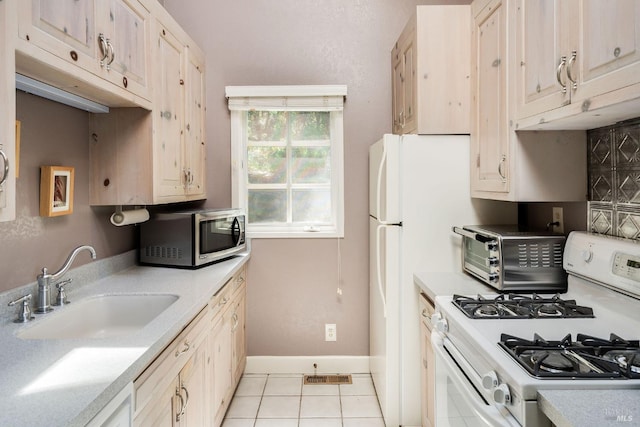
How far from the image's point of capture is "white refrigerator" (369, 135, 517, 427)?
7.25ft

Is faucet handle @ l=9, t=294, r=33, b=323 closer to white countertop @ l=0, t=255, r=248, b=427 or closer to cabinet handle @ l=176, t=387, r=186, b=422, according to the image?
white countertop @ l=0, t=255, r=248, b=427

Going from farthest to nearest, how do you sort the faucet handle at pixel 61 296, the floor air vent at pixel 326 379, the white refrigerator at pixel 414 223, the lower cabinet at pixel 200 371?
the floor air vent at pixel 326 379 < the white refrigerator at pixel 414 223 < the faucet handle at pixel 61 296 < the lower cabinet at pixel 200 371

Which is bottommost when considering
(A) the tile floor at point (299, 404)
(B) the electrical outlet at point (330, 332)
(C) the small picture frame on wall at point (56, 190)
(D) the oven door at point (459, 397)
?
(A) the tile floor at point (299, 404)

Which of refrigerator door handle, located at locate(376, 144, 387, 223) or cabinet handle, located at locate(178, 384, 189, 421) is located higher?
refrigerator door handle, located at locate(376, 144, 387, 223)

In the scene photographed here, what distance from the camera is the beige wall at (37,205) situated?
1.58 metres

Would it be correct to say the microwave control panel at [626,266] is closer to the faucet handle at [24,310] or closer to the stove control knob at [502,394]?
the stove control knob at [502,394]

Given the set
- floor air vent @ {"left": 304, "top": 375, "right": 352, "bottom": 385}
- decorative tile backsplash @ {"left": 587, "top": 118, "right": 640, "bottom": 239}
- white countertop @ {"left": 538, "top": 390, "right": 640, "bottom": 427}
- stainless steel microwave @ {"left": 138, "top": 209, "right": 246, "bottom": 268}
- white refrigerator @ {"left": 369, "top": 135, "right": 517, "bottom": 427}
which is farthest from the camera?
floor air vent @ {"left": 304, "top": 375, "right": 352, "bottom": 385}

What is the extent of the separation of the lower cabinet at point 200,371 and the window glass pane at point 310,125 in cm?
113

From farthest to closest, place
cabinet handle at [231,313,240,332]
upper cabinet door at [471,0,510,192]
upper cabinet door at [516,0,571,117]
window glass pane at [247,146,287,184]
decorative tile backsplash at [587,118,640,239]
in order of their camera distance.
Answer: window glass pane at [247,146,287,184], cabinet handle at [231,313,240,332], upper cabinet door at [471,0,510,192], decorative tile backsplash at [587,118,640,239], upper cabinet door at [516,0,571,117]

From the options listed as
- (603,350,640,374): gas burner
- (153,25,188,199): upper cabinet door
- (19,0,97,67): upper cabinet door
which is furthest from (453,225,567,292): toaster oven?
(19,0,97,67): upper cabinet door

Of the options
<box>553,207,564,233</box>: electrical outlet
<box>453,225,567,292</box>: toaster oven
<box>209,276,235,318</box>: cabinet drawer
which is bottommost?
<box>209,276,235,318</box>: cabinet drawer

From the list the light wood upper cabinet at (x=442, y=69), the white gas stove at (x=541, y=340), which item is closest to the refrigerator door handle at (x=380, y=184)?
the light wood upper cabinet at (x=442, y=69)

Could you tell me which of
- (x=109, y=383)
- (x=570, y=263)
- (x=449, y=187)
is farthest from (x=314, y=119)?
(x=109, y=383)

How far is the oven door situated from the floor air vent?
129 centimetres
